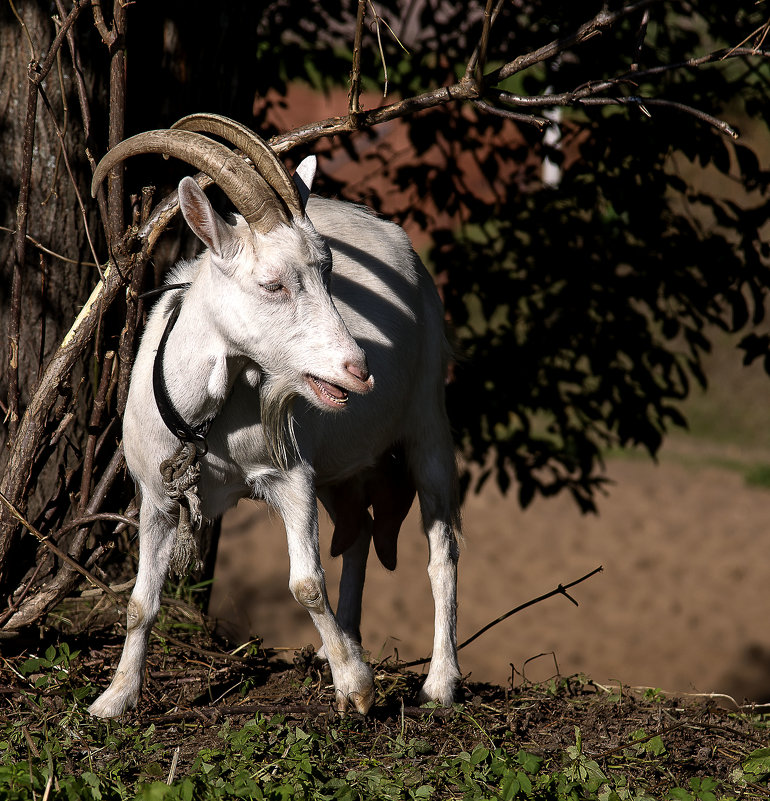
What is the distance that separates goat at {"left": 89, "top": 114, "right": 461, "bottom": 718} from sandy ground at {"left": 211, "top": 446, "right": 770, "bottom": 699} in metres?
4.00

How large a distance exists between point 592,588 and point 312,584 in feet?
24.5

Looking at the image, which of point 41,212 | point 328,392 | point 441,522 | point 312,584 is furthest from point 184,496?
point 41,212

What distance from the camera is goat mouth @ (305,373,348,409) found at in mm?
3006

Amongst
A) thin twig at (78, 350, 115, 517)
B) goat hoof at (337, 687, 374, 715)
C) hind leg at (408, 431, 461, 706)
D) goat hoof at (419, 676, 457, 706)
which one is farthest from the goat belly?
thin twig at (78, 350, 115, 517)

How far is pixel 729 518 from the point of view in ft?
37.5

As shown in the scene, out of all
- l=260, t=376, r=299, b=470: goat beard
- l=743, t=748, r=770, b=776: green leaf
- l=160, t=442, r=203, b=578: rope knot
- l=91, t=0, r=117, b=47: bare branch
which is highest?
l=91, t=0, r=117, b=47: bare branch

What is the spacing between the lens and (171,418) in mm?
3088

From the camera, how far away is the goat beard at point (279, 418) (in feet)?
10.1

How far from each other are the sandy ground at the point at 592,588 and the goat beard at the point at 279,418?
4.73 m

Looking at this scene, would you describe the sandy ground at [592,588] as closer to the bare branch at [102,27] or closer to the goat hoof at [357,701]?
the goat hoof at [357,701]

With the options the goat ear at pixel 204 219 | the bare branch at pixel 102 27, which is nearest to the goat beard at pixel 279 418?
the goat ear at pixel 204 219

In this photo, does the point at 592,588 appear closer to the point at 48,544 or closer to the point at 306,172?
the point at 48,544

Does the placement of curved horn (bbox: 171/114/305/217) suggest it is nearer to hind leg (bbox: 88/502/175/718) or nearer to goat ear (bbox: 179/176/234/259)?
goat ear (bbox: 179/176/234/259)

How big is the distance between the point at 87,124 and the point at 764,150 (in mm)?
16171
